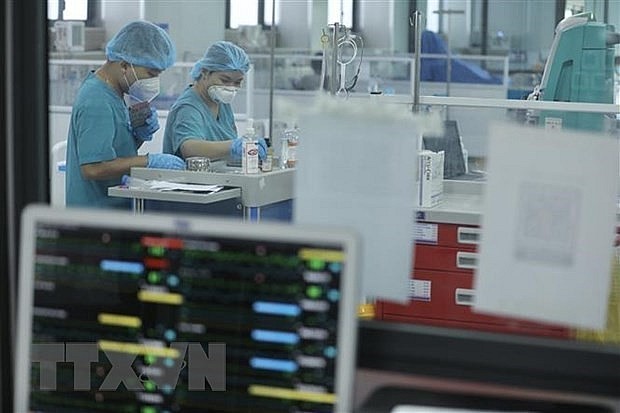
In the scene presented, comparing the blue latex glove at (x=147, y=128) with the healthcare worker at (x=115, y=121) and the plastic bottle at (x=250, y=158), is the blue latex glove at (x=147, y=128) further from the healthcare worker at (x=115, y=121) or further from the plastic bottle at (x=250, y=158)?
the plastic bottle at (x=250, y=158)

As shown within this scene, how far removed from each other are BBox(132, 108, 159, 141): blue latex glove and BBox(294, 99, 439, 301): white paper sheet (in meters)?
2.36

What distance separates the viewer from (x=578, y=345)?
0.98 meters

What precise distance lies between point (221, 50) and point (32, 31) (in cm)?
246

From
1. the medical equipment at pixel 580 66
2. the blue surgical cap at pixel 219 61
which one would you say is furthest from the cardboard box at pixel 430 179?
the blue surgical cap at pixel 219 61

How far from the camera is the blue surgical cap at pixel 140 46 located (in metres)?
3.32

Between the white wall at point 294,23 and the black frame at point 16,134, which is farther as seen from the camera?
the white wall at point 294,23

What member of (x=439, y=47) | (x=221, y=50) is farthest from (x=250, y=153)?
(x=439, y=47)

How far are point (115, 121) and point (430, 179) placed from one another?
1033 mm

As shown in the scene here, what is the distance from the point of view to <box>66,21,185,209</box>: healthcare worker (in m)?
3.07

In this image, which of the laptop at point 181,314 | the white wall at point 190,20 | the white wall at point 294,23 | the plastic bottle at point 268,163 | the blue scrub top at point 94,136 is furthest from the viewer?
the white wall at point 294,23

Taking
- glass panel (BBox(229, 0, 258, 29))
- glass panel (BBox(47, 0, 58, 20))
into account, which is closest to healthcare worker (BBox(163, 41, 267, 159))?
glass panel (BBox(47, 0, 58, 20))

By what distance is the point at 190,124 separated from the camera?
353cm

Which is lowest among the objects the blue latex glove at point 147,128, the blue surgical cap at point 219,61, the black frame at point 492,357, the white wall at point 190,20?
the black frame at point 492,357

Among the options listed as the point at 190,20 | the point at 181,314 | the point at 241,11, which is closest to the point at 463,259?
the point at 181,314
